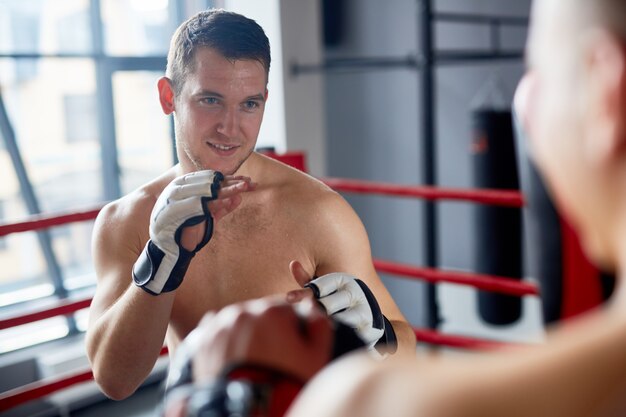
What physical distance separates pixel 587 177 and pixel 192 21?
3.24 ft

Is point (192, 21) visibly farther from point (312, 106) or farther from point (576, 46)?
point (312, 106)

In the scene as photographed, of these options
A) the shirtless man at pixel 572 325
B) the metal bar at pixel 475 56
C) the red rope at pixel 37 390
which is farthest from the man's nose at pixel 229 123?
the metal bar at pixel 475 56

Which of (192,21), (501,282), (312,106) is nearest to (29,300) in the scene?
(312,106)

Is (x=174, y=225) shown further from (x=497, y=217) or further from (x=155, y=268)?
(x=497, y=217)

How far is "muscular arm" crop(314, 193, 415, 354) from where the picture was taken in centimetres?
123

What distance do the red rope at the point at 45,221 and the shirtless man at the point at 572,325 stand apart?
6.34ft

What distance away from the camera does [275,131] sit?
4059 millimetres

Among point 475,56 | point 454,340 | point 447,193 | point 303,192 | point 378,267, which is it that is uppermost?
point 475,56

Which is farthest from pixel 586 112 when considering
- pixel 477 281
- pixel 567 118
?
pixel 477 281

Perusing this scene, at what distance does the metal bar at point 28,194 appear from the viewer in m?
4.52

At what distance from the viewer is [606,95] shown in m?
0.37

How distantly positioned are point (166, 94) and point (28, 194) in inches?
146

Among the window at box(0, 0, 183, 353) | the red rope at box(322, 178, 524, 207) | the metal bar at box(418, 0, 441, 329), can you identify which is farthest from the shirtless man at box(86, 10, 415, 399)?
the window at box(0, 0, 183, 353)

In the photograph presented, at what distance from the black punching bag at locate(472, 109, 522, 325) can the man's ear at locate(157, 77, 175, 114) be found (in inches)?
134
